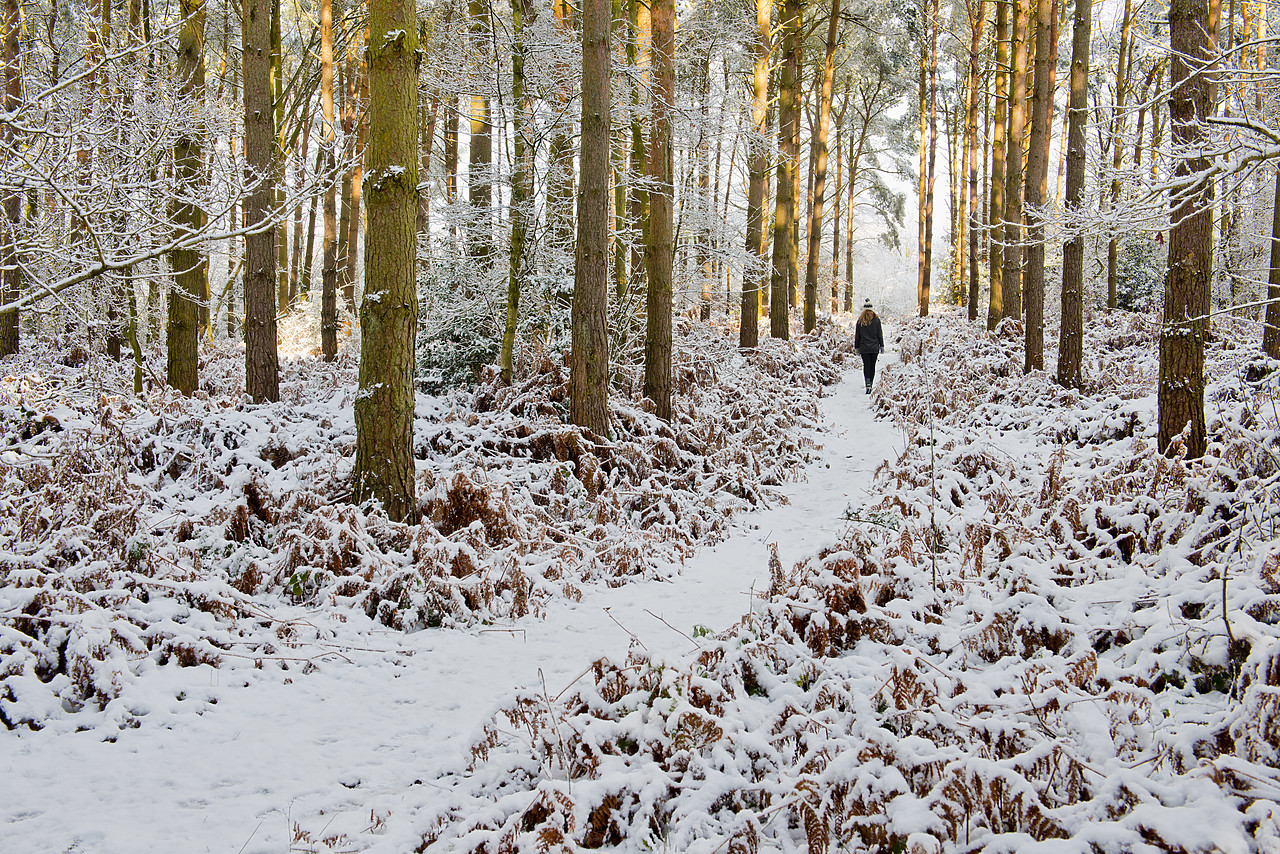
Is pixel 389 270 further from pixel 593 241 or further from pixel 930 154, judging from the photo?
pixel 930 154

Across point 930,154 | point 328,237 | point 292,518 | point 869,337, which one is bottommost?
point 292,518

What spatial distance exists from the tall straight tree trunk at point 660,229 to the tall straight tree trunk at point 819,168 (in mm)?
8719

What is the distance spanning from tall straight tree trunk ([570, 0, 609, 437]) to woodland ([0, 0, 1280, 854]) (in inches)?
1.7

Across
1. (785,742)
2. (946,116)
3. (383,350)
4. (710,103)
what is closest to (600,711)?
(785,742)

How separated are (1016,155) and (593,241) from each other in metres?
9.43

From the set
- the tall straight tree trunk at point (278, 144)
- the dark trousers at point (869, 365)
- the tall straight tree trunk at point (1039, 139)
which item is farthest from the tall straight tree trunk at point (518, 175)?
the tall straight tree trunk at point (1039, 139)

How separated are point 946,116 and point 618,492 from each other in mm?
23668

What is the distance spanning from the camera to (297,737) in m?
3.12

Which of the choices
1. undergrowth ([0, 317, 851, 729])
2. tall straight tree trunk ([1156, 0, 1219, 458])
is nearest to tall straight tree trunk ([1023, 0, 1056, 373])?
undergrowth ([0, 317, 851, 729])

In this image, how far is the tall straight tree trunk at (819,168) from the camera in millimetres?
16156

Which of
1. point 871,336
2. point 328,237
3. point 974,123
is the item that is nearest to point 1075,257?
point 871,336

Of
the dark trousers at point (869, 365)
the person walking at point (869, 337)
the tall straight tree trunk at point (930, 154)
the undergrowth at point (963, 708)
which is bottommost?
the undergrowth at point (963, 708)

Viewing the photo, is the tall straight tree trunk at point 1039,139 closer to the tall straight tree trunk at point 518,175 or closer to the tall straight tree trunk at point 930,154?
the tall straight tree trunk at point 518,175

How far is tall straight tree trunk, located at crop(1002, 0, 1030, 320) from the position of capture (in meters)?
12.5
